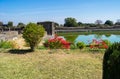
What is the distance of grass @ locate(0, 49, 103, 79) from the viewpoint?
659 cm

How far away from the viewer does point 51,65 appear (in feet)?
25.1

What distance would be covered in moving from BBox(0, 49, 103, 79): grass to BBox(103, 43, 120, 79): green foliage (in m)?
2.52

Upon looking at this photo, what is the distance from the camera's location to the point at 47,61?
8.15m

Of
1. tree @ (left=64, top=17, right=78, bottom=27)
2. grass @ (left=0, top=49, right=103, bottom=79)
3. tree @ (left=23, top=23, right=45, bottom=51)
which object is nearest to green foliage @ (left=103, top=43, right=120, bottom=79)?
grass @ (left=0, top=49, right=103, bottom=79)

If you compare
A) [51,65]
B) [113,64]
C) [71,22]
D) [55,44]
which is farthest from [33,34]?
[71,22]

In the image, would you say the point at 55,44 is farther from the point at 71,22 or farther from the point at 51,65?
the point at 71,22

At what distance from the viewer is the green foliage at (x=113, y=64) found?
360 cm

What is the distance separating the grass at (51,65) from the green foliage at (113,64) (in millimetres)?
2524

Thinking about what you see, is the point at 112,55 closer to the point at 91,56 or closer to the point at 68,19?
the point at 91,56

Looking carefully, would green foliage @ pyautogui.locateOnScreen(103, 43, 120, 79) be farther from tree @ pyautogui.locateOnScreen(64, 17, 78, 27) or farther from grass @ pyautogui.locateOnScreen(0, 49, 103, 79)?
tree @ pyautogui.locateOnScreen(64, 17, 78, 27)

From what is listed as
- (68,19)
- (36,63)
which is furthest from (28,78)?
(68,19)

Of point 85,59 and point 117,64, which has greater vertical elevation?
point 117,64

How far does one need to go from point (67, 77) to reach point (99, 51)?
3.62 meters

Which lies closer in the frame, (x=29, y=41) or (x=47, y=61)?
(x=47, y=61)
